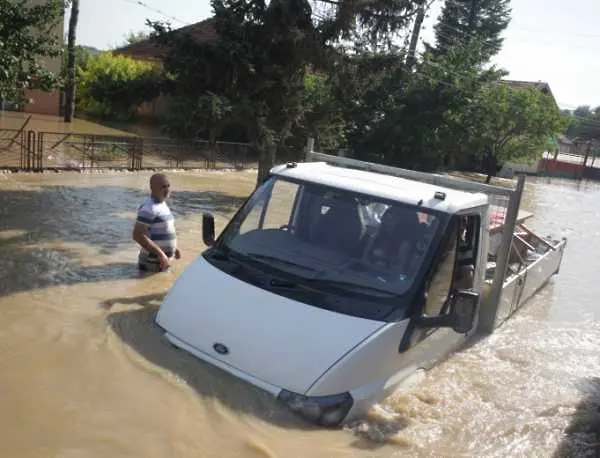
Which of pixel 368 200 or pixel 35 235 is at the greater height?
pixel 368 200

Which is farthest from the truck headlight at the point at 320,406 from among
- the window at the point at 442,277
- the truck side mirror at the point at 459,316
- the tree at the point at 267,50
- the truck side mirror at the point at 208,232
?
the tree at the point at 267,50

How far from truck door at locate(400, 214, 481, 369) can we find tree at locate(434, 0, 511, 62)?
1705 inches

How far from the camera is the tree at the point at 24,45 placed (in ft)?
31.0

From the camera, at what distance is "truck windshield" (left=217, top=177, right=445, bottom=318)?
4.21 m

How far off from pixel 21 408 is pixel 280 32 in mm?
10932

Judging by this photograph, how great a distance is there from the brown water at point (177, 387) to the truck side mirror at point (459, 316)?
696mm

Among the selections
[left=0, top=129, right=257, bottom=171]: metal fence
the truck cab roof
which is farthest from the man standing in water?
[left=0, top=129, right=257, bottom=171]: metal fence

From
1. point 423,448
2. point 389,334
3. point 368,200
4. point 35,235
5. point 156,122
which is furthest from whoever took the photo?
point 156,122

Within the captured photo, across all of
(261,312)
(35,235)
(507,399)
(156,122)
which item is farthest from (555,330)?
(156,122)

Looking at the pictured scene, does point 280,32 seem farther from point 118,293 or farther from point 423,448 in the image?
point 423,448

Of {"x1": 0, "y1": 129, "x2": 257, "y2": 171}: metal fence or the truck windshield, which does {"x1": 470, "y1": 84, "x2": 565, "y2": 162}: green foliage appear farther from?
the truck windshield

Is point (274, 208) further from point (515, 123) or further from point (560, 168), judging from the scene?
point (560, 168)

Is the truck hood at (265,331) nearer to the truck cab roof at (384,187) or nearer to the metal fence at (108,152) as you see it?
the truck cab roof at (384,187)

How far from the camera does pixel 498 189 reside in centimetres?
591
